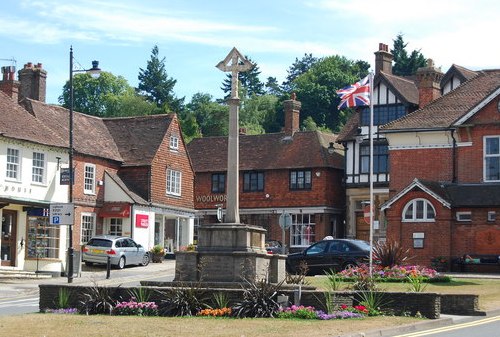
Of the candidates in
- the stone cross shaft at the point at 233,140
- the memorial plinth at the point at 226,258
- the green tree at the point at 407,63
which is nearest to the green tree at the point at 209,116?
the green tree at the point at 407,63

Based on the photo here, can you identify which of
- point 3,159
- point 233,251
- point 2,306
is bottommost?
point 2,306

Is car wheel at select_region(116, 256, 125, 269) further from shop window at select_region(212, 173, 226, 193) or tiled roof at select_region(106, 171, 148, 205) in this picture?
shop window at select_region(212, 173, 226, 193)

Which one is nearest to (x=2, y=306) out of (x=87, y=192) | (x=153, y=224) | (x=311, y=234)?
(x=87, y=192)

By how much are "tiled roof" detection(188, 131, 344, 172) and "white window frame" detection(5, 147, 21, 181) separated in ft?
77.4

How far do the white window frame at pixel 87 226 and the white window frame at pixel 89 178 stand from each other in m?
1.27

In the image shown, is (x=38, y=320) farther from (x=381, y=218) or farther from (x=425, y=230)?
(x=381, y=218)

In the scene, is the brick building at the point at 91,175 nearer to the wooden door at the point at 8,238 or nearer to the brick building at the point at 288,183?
the wooden door at the point at 8,238

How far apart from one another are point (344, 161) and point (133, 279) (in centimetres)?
2704

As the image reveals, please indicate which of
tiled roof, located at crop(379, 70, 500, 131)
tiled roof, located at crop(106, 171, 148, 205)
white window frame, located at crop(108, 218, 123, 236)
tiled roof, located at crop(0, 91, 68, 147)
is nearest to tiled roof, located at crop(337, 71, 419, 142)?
tiled roof, located at crop(379, 70, 500, 131)

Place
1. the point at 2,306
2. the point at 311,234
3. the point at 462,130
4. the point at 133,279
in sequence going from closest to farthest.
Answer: the point at 2,306 → the point at 133,279 → the point at 462,130 → the point at 311,234

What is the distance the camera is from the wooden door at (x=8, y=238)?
42938mm

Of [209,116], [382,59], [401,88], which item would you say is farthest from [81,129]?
[209,116]

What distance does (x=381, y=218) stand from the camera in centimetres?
5609

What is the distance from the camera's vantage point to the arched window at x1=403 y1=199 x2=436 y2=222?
44.0 m
